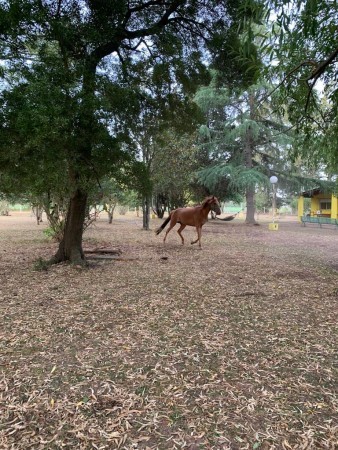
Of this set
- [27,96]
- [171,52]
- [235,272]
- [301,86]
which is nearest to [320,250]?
[235,272]

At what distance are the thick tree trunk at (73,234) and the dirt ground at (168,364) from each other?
1167mm

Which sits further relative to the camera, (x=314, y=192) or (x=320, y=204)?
(x=320, y=204)

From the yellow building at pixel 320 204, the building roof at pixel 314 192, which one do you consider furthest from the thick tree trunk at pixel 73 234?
the yellow building at pixel 320 204

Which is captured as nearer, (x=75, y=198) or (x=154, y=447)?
(x=154, y=447)

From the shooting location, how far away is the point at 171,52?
6.50 meters

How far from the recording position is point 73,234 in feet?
21.7

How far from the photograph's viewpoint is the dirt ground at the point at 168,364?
1920 mm

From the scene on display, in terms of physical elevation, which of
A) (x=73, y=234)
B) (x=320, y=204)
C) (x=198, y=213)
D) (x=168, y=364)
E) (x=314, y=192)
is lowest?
(x=168, y=364)

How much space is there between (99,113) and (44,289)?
2.81m

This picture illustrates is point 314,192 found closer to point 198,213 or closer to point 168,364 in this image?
point 198,213

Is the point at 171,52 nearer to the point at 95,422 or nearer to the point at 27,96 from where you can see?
the point at 27,96

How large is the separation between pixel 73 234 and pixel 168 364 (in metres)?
4.52

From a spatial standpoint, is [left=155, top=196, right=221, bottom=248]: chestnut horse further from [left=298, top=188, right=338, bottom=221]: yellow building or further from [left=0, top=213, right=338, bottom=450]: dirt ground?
[left=298, top=188, right=338, bottom=221]: yellow building

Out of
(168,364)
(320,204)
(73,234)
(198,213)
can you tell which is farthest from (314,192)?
(168,364)
